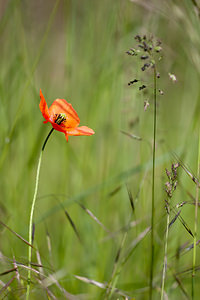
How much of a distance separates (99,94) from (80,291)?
68 centimetres

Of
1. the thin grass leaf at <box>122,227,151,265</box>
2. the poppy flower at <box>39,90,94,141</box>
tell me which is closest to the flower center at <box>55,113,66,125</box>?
the poppy flower at <box>39,90,94,141</box>

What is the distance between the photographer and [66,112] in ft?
2.77

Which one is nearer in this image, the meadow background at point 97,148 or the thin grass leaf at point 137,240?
the thin grass leaf at point 137,240

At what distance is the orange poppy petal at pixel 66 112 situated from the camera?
2.73 feet

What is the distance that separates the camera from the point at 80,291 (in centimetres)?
129

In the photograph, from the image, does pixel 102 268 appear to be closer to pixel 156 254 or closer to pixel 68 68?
pixel 156 254

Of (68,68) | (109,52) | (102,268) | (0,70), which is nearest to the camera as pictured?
(102,268)

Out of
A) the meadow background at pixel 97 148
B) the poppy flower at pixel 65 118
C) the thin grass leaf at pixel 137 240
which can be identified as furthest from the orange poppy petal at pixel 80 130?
the meadow background at pixel 97 148

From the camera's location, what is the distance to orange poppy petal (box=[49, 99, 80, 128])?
32.7 inches

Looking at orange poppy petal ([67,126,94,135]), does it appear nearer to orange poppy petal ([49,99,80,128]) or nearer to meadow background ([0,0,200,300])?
orange poppy petal ([49,99,80,128])

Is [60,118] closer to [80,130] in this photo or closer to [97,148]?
[80,130]

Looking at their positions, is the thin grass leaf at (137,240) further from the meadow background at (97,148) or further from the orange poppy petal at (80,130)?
the orange poppy petal at (80,130)

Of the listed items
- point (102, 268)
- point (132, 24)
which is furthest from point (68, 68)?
point (102, 268)

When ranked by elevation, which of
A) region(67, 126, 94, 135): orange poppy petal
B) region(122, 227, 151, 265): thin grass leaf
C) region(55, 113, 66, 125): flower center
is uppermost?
region(55, 113, 66, 125): flower center
